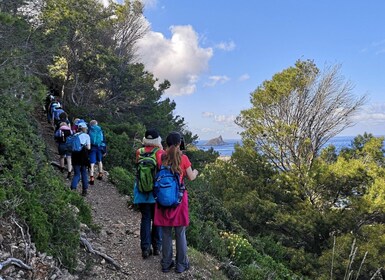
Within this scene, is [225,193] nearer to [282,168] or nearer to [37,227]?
[282,168]

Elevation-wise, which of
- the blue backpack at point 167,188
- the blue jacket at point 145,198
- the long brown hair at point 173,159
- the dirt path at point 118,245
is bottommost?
the dirt path at point 118,245

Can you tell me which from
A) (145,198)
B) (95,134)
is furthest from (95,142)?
(145,198)

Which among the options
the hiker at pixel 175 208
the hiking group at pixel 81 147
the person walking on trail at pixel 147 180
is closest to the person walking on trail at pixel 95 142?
the hiking group at pixel 81 147

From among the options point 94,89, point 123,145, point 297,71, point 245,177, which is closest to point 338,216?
point 245,177

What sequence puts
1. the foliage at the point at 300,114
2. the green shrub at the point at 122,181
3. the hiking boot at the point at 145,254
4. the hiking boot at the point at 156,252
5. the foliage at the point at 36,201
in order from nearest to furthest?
the foliage at the point at 36,201
the hiking boot at the point at 145,254
the hiking boot at the point at 156,252
the green shrub at the point at 122,181
the foliage at the point at 300,114

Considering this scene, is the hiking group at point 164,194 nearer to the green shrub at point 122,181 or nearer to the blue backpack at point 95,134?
the green shrub at point 122,181

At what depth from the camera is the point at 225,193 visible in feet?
59.3

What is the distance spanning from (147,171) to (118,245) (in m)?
1.76

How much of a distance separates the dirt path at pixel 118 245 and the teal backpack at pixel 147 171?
1061 mm

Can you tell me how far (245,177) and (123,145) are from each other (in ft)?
25.7

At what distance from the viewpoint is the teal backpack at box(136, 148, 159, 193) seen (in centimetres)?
444

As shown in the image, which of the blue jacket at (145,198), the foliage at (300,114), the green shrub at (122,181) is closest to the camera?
the blue jacket at (145,198)

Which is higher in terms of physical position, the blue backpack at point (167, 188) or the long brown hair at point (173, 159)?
the long brown hair at point (173, 159)

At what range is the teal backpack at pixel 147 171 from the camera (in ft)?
14.6
